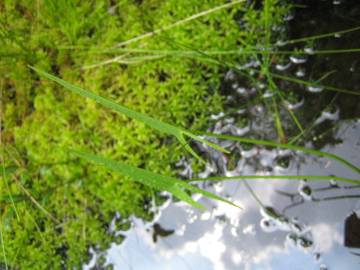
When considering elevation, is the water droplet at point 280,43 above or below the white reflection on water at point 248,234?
above

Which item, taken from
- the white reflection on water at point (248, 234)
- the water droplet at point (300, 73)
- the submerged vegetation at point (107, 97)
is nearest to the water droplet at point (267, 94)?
the submerged vegetation at point (107, 97)

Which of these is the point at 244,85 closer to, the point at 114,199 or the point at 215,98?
the point at 215,98

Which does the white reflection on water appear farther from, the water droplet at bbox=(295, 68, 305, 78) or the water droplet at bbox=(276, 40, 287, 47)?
the water droplet at bbox=(276, 40, 287, 47)

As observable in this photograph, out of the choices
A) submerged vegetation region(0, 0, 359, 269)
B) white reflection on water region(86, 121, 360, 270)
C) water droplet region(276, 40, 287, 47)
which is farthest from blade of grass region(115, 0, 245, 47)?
white reflection on water region(86, 121, 360, 270)

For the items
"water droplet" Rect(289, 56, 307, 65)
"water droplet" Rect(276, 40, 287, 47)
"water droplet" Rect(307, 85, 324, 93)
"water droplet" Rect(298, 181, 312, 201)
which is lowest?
"water droplet" Rect(298, 181, 312, 201)

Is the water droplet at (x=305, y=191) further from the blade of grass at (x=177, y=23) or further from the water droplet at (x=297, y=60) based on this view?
the blade of grass at (x=177, y=23)

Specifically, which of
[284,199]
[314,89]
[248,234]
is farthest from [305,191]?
[314,89]
